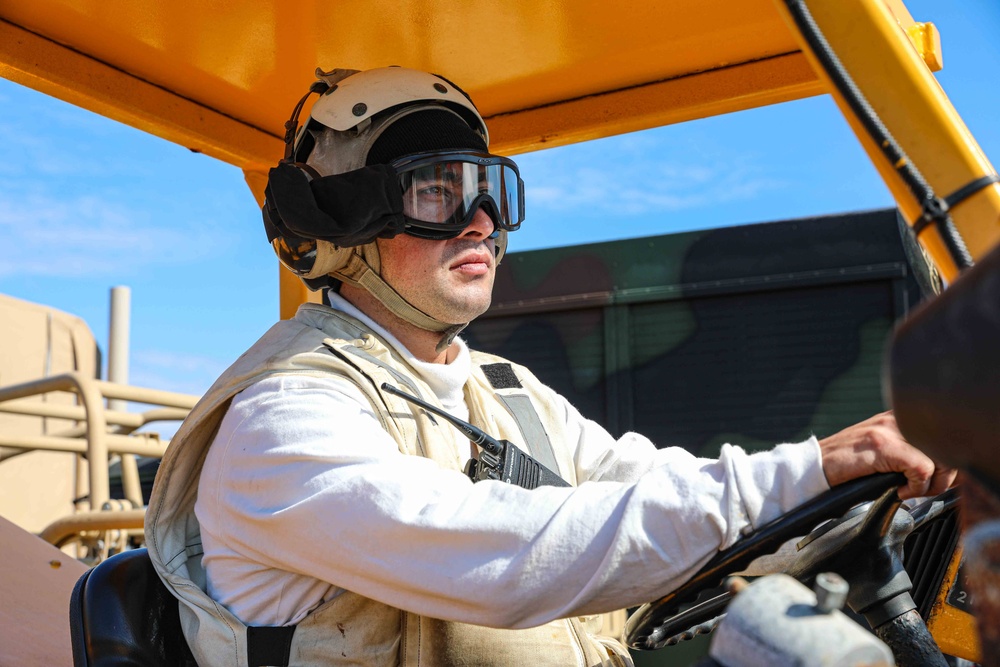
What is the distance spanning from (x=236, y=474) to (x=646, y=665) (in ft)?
11.8

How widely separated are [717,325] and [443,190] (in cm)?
351

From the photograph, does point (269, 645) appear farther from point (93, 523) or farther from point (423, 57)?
point (93, 523)

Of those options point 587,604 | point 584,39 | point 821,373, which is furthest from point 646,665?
point 587,604

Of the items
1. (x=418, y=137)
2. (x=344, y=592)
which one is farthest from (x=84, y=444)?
(x=344, y=592)

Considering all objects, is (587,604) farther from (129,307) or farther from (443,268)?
(129,307)

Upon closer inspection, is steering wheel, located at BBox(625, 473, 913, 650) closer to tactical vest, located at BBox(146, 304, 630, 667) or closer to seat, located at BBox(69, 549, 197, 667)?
tactical vest, located at BBox(146, 304, 630, 667)

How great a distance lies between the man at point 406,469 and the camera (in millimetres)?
1226

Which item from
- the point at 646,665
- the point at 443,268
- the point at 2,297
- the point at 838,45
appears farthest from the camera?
the point at 2,297

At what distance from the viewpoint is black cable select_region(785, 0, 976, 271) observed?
3.25ft

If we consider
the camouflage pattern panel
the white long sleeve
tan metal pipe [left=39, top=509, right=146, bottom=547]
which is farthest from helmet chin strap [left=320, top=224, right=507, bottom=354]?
the camouflage pattern panel

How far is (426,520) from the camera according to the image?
4.36 ft

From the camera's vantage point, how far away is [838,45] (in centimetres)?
108

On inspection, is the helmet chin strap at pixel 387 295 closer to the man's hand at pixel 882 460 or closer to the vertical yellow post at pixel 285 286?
the vertical yellow post at pixel 285 286

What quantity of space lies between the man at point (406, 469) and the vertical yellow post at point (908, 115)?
0.26m
